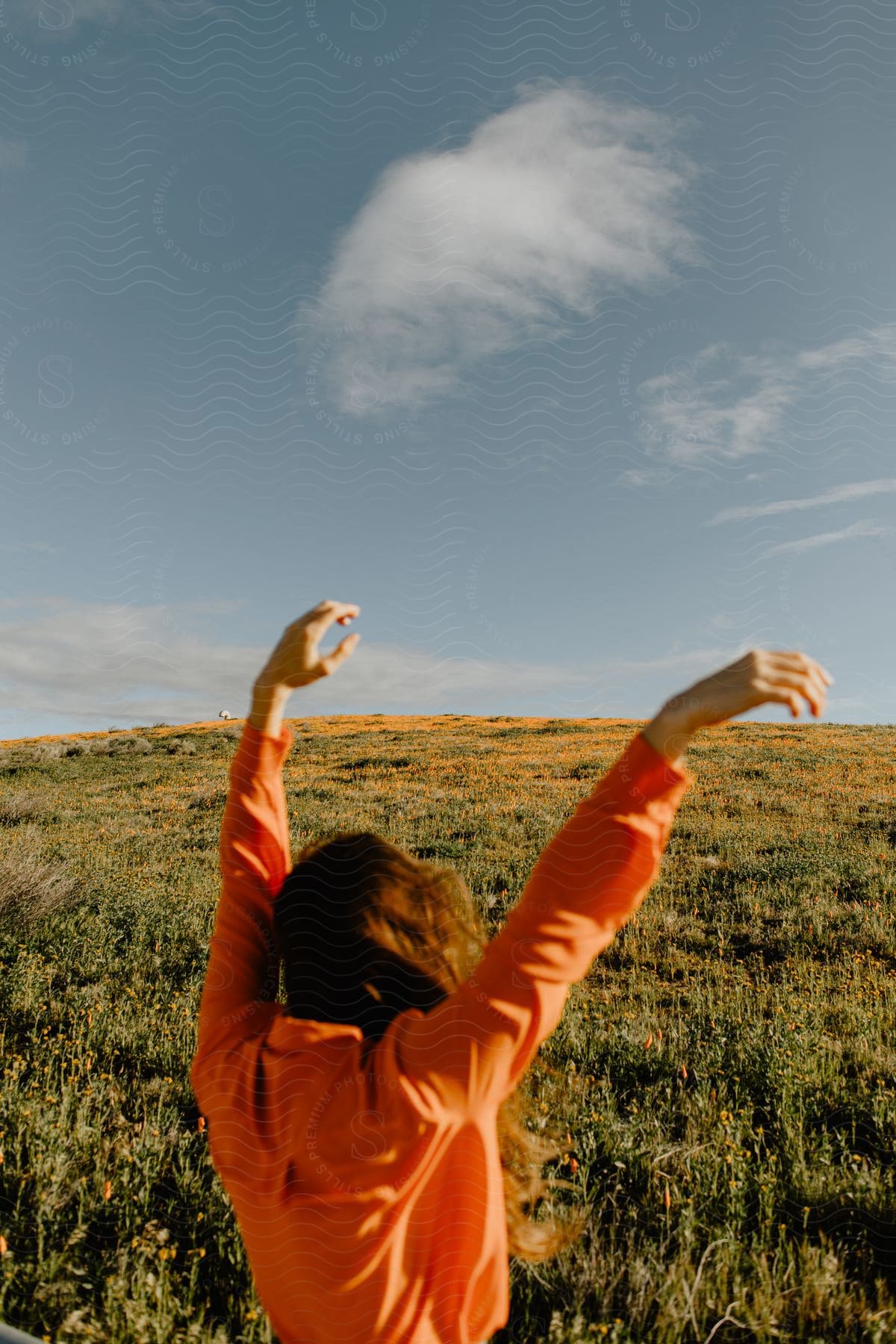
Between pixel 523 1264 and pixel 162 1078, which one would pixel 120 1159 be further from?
pixel 523 1264

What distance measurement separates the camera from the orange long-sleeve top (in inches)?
43.4

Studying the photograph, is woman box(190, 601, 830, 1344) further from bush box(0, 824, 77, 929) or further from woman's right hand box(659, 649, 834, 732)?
bush box(0, 824, 77, 929)

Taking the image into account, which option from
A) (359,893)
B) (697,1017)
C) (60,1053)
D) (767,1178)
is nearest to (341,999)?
(359,893)

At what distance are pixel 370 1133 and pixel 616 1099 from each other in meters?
4.03

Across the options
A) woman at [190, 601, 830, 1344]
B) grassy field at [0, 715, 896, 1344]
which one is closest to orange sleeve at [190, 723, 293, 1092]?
woman at [190, 601, 830, 1344]

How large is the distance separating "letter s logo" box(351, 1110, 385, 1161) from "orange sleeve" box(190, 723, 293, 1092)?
1.51 feet

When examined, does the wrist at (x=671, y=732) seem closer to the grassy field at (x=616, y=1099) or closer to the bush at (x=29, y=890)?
the grassy field at (x=616, y=1099)

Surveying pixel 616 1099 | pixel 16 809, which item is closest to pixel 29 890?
pixel 616 1099

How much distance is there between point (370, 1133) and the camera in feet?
3.73

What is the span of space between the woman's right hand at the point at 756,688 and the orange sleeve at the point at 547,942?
9 centimetres

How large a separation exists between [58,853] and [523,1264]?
10.1 m

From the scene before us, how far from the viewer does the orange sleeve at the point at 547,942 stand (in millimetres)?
1081

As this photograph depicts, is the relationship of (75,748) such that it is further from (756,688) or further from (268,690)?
(756,688)

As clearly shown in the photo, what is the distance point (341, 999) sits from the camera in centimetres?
149
